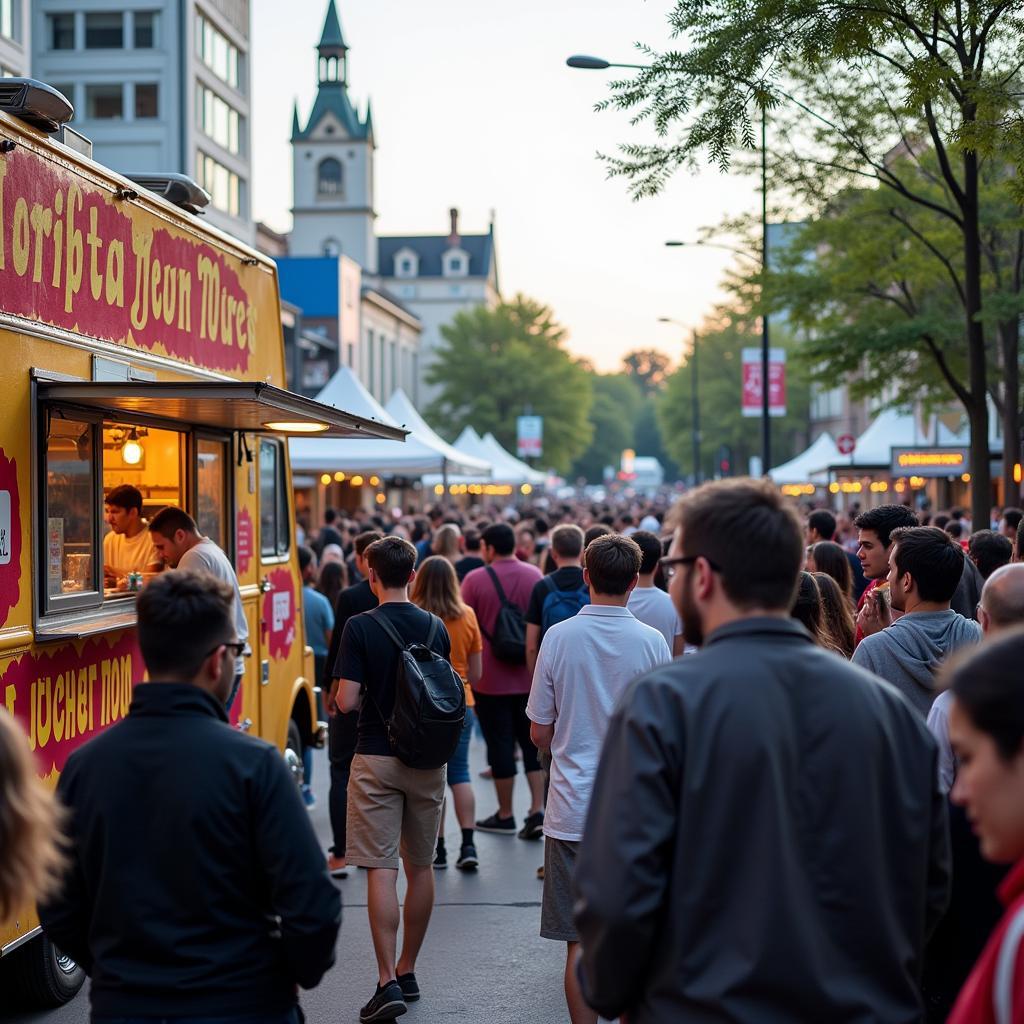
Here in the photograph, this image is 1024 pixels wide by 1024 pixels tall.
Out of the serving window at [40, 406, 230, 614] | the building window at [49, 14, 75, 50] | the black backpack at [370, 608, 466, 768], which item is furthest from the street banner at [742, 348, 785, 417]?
the building window at [49, 14, 75, 50]

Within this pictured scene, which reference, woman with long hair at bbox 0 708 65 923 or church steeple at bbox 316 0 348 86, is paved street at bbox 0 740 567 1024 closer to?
woman with long hair at bbox 0 708 65 923

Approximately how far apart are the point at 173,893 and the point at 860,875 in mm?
1404

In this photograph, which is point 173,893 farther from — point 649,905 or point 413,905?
point 413,905

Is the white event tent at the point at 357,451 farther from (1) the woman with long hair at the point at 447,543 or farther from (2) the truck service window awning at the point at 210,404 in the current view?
(2) the truck service window awning at the point at 210,404

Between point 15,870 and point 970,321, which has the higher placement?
point 970,321

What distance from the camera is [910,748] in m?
2.89

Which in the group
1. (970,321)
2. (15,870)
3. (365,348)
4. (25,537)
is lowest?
(15,870)

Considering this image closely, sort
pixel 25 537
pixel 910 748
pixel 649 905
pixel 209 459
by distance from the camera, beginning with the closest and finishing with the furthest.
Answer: pixel 649 905
pixel 910 748
pixel 25 537
pixel 209 459

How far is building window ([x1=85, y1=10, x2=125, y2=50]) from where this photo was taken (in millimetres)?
53094

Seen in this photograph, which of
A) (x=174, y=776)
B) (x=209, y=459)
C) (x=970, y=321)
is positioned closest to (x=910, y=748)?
(x=174, y=776)

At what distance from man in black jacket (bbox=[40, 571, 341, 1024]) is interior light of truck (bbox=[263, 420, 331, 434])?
15.3 feet

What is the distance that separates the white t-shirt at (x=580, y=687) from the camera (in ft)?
18.3

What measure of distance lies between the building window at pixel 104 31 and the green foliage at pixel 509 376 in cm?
2721

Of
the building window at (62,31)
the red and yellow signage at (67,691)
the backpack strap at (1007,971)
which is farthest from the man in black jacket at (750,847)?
the building window at (62,31)
